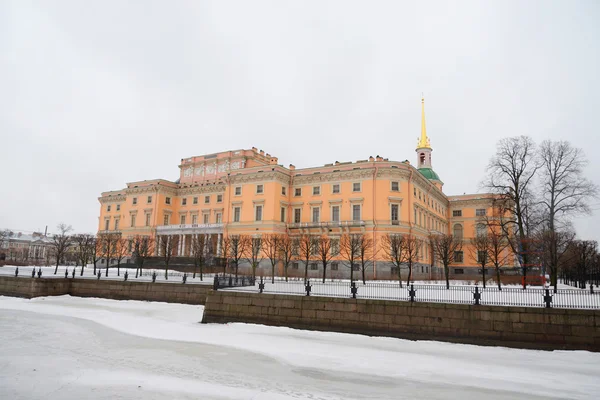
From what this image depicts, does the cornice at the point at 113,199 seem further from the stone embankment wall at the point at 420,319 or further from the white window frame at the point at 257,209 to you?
A: the stone embankment wall at the point at 420,319

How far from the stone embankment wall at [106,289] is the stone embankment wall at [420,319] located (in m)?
6.17

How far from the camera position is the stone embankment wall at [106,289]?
26.5m

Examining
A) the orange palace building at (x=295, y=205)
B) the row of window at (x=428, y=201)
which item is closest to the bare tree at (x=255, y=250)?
the orange palace building at (x=295, y=205)

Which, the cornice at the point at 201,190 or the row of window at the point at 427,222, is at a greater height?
the cornice at the point at 201,190

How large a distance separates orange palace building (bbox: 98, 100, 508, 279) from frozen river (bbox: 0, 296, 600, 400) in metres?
26.5

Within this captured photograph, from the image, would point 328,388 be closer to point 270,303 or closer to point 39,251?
point 270,303

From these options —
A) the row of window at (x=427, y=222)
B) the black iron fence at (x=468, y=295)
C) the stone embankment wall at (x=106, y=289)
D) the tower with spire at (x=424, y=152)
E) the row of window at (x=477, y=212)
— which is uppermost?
the tower with spire at (x=424, y=152)

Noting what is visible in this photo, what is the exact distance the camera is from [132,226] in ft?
213

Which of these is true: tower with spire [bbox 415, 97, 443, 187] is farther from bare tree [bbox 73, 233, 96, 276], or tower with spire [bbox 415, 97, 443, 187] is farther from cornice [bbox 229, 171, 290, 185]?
bare tree [bbox 73, 233, 96, 276]

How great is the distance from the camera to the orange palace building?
47.1 m

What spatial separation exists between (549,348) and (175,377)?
13.1 m

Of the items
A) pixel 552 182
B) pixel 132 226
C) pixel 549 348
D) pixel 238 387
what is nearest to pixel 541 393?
pixel 549 348

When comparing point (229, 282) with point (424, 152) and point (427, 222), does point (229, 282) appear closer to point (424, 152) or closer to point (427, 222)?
point (427, 222)

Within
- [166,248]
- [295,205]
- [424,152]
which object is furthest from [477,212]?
[166,248]
